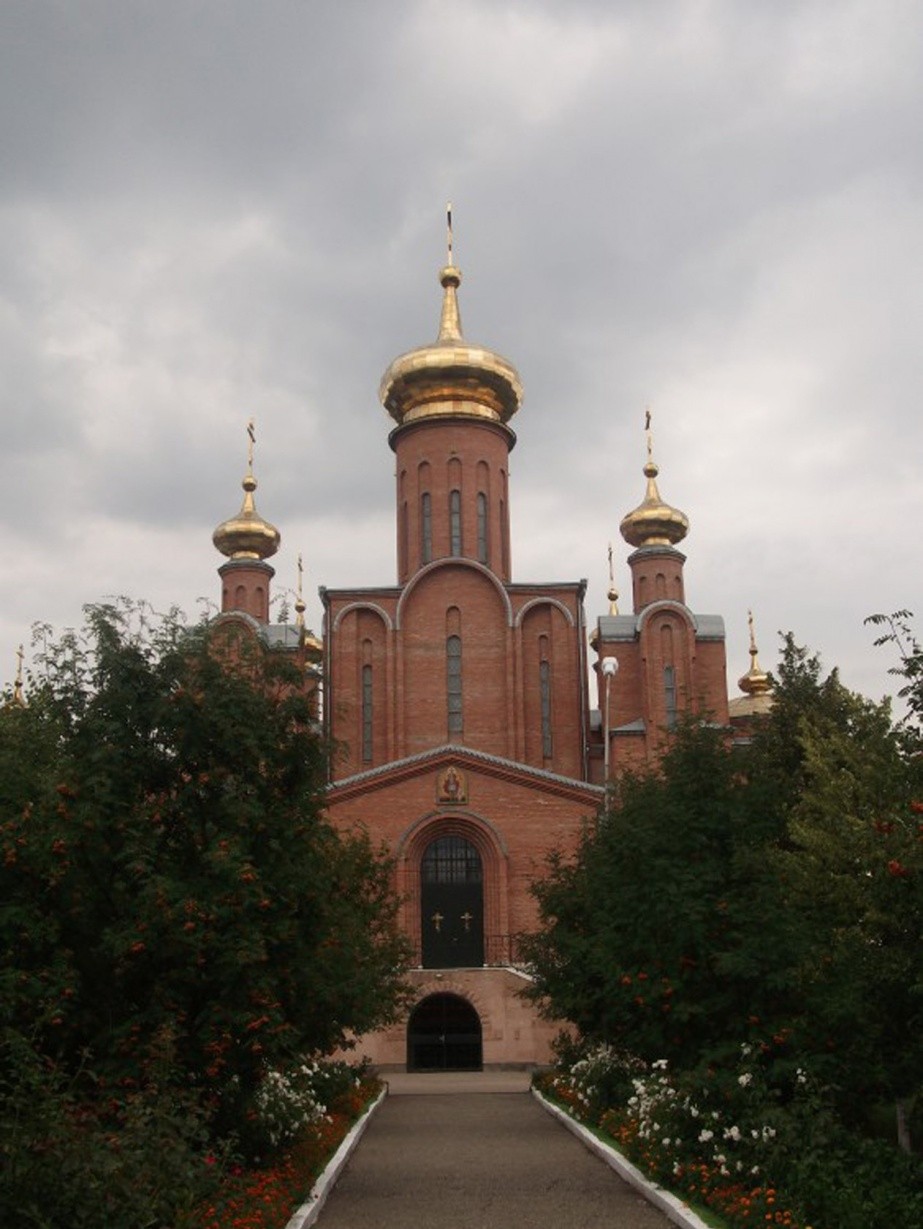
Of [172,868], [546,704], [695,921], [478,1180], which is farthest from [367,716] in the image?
[172,868]

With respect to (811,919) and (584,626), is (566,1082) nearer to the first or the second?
(811,919)

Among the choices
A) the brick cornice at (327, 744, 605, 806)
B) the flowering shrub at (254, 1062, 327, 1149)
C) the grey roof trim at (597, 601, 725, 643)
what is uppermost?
the grey roof trim at (597, 601, 725, 643)

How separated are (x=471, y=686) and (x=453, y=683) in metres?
0.55

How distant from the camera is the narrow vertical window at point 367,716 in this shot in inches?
1506

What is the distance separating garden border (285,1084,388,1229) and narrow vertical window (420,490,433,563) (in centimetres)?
2357

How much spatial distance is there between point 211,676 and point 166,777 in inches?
35.3

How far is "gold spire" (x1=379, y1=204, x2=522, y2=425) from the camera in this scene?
136 ft

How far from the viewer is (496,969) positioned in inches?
1212

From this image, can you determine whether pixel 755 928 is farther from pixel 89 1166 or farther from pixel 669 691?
pixel 669 691

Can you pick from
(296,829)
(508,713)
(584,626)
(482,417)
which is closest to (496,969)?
(508,713)

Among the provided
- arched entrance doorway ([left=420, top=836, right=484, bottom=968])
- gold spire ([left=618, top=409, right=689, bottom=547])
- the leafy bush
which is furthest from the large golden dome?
the leafy bush

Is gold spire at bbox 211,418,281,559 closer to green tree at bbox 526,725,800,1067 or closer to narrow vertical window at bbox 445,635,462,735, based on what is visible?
narrow vertical window at bbox 445,635,462,735

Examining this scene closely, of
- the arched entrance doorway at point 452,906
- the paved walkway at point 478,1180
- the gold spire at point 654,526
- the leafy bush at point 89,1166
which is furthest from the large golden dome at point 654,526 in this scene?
the leafy bush at point 89,1166

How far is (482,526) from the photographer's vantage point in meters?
41.0
